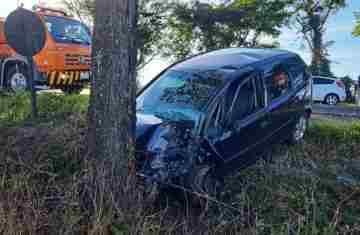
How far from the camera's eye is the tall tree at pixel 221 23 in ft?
68.8

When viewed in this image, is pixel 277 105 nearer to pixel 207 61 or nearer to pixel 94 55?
pixel 207 61

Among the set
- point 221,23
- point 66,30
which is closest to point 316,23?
point 221,23

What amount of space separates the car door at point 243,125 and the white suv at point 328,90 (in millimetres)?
13793

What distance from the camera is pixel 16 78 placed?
8.38m

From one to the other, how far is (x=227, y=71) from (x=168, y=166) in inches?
62.3

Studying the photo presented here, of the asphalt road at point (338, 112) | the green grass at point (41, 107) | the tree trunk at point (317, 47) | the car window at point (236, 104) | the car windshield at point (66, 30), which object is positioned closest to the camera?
the car window at point (236, 104)

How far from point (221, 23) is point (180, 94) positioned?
18359 millimetres

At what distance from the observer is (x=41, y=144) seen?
12.4 ft

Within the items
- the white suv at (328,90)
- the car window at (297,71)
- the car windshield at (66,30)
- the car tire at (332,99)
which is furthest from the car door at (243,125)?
the car tire at (332,99)

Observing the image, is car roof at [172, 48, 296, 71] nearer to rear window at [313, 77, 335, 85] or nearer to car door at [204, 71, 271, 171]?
car door at [204, 71, 271, 171]

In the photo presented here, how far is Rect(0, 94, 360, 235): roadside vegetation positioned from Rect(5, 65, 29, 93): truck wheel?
3.59 m

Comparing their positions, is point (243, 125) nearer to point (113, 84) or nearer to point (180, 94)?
point (180, 94)

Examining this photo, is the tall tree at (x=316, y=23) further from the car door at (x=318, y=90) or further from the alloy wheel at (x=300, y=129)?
the alloy wheel at (x=300, y=129)

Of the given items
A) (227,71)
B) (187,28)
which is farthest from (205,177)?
(187,28)
